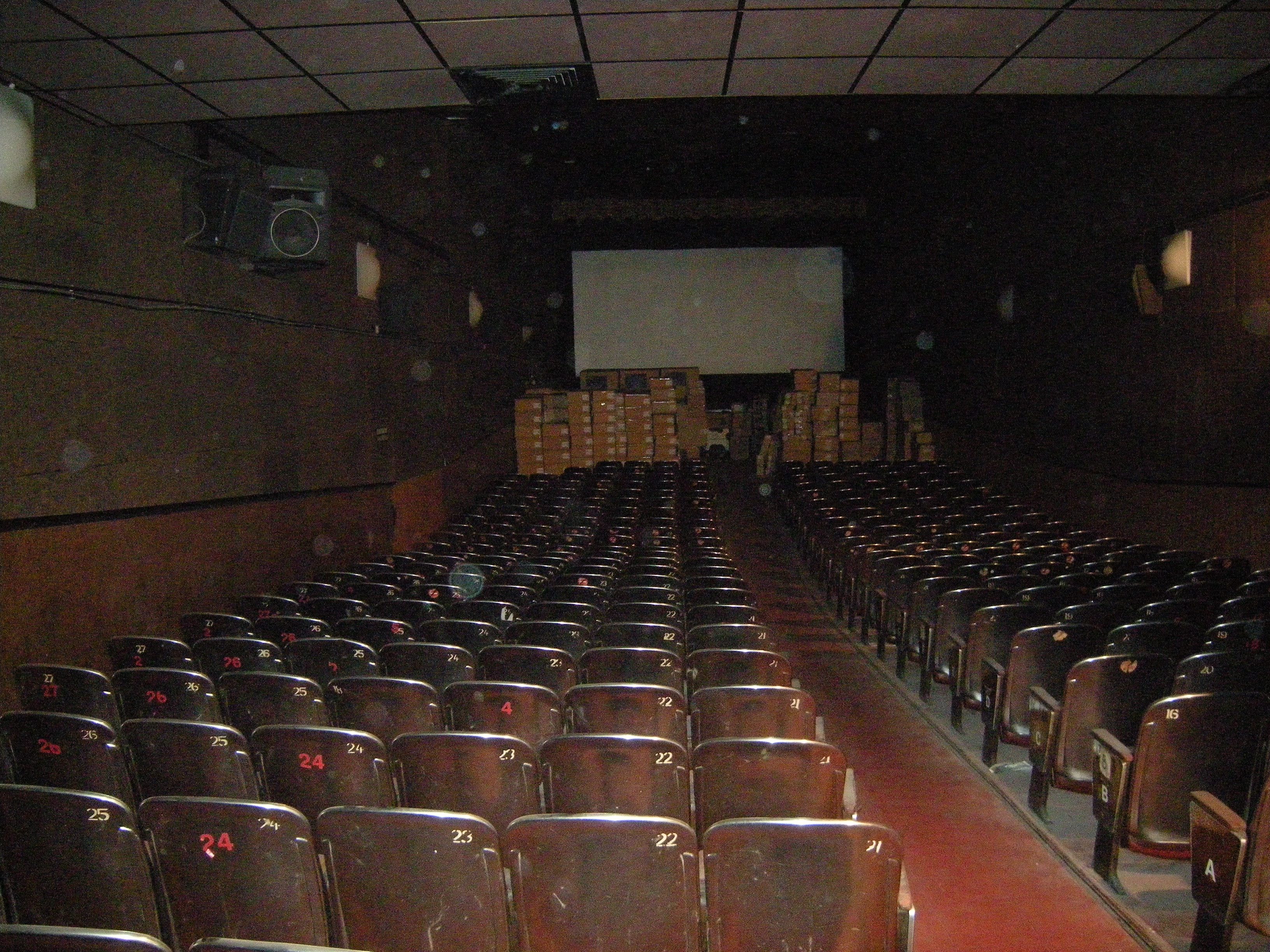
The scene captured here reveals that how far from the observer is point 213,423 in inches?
268

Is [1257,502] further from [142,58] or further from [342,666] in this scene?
[142,58]

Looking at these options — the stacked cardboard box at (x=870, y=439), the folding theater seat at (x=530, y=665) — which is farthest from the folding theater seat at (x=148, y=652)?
the stacked cardboard box at (x=870, y=439)

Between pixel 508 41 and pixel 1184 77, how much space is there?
424 centimetres

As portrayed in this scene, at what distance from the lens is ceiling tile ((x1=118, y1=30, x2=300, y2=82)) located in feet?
15.4

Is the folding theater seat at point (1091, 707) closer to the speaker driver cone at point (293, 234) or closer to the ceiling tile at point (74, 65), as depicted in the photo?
the ceiling tile at point (74, 65)

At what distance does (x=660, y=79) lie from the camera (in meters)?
5.91

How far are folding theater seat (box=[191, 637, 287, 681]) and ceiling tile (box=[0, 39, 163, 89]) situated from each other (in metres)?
2.93

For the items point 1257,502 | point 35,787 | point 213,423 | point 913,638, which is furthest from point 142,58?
point 1257,502

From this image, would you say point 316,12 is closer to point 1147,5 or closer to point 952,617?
point 1147,5

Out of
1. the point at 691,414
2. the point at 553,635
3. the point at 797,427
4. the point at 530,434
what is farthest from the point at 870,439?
the point at 553,635

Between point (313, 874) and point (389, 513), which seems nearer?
point (313, 874)

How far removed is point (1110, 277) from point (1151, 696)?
8029mm

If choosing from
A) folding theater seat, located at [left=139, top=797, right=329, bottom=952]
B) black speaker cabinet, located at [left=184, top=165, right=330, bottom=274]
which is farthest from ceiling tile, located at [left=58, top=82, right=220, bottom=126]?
folding theater seat, located at [left=139, top=797, right=329, bottom=952]

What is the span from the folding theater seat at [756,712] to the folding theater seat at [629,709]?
10cm
